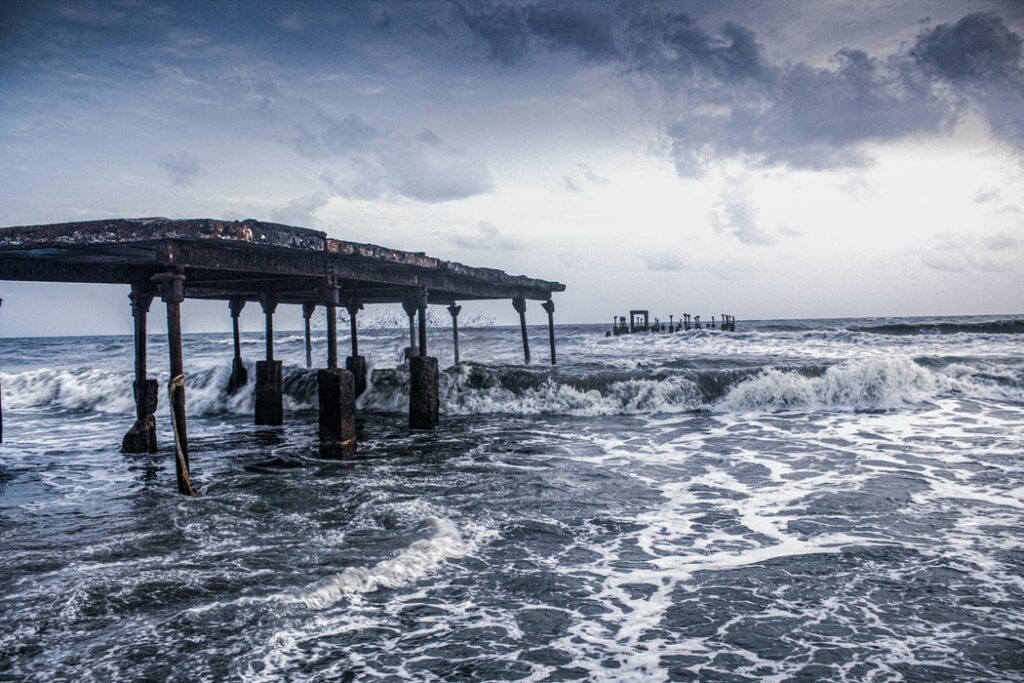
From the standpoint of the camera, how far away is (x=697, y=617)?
192 inches

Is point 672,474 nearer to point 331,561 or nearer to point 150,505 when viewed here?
point 331,561

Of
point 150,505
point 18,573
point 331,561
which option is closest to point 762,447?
point 331,561

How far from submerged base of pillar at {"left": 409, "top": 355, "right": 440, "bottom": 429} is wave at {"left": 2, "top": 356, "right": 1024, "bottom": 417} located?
11.9 ft

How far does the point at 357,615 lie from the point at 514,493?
152 inches

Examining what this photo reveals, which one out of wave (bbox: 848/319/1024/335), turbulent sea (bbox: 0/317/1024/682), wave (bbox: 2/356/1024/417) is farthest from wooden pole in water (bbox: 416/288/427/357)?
wave (bbox: 848/319/1024/335)

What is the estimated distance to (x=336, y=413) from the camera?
1065 centimetres

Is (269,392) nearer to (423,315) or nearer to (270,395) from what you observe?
(270,395)

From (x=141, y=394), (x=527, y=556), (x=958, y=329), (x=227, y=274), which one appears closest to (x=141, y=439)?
(x=141, y=394)

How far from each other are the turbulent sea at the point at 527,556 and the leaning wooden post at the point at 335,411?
1.19ft

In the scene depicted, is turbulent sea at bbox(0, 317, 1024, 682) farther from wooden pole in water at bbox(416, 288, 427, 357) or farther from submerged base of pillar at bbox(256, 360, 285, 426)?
wooden pole in water at bbox(416, 288, 427, 357)

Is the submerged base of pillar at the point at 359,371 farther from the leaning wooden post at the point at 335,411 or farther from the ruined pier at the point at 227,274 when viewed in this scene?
the leaning wooden post at the point at 335,411

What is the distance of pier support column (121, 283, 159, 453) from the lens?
1207 centimetres

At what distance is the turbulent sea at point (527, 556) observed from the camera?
4.30m

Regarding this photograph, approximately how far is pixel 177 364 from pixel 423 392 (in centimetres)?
609
